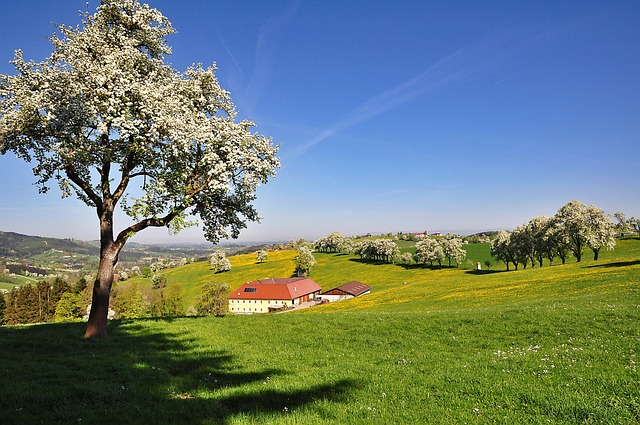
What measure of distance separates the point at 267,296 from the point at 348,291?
29.8 m

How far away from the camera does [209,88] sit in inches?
833

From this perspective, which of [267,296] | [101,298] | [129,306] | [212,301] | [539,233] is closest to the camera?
[101,298]

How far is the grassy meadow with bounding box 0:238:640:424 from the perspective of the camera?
775 cm

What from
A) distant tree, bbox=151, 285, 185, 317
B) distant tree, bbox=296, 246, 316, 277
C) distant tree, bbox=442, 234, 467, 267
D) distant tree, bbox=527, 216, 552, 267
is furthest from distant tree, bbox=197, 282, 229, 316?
distant tree, bbox=527, 216, 552, 267

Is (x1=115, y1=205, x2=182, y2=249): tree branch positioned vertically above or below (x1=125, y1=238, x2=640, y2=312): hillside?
above

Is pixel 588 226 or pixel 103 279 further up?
pixel 588 226

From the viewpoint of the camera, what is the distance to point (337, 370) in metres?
11.8

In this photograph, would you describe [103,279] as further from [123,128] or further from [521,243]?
[521,243]

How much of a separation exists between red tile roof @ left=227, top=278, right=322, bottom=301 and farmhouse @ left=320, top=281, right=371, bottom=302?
28.4 feet

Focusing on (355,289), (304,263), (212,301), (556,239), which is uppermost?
(556,239)

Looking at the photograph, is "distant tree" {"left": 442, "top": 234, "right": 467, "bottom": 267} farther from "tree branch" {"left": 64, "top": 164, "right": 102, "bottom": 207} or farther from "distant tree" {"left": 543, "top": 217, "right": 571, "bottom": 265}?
"tree branch" {"left": 64, "top": 164, "right": 102, "bottom": 207}

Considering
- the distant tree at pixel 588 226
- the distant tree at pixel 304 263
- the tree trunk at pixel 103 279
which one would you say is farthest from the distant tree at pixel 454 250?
the tree trunk at pixel 103 279

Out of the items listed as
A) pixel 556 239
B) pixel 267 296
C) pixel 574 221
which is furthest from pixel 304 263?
pixel 574 221

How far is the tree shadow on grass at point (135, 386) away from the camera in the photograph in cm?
785
